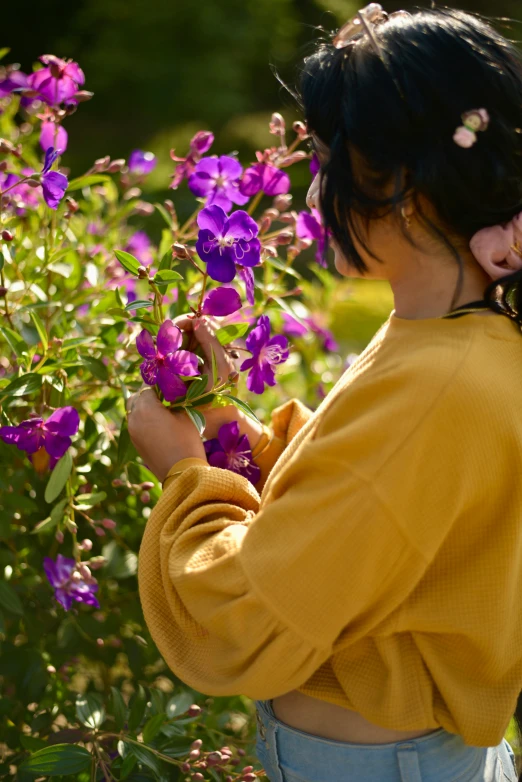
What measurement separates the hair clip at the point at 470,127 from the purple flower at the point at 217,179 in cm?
54

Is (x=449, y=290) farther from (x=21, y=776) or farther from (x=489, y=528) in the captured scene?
(x=21, y=776)

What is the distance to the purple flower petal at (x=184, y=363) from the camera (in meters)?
1.17

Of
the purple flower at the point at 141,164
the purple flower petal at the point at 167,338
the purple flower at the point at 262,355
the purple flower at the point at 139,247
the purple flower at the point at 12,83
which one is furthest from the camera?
the purple flower at the point at 139,247

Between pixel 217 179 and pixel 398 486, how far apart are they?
73cm

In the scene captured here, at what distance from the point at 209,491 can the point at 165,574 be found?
107 millimetres

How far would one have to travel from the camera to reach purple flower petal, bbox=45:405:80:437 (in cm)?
133

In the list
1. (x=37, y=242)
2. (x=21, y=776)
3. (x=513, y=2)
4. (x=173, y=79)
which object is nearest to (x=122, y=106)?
(x=173, y=79)

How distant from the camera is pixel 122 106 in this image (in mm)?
9508

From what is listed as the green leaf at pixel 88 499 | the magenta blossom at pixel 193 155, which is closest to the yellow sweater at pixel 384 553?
the green leaf at pixel 88 499

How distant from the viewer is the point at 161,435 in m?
1.19

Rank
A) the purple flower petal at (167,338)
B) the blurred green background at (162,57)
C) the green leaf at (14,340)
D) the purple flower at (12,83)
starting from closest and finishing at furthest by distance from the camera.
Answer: the purple flower petal at (167,338)
the green leaf at (14,340)
the purple flower at (12,83)
the blurred green background at (162,57)

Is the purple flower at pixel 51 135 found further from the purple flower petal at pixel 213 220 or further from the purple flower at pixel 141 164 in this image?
the purple flower petal at pixel 213 220

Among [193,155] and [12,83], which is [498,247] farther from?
[12,83]

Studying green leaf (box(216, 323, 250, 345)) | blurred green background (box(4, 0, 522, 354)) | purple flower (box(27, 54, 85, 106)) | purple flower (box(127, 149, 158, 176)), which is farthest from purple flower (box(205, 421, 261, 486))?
blurred green background (box(4, 0, 522, 354))
